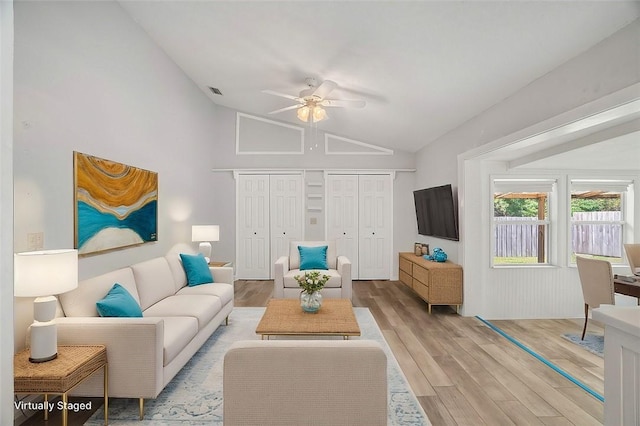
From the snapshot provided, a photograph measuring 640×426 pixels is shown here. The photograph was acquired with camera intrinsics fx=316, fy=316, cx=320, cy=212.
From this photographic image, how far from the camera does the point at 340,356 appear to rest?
1.43m

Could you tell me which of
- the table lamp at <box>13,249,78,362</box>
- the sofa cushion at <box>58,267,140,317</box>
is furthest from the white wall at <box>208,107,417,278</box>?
the table lamp at <box>13,249,78,362</box>

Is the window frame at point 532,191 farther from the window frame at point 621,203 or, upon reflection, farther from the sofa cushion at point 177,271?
the sofa cushion at point 177,271

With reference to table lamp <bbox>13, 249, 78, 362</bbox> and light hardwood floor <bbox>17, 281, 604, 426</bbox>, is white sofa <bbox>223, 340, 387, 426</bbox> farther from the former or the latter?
table lamp <bbox>13, 249, 78, 362</bbox>

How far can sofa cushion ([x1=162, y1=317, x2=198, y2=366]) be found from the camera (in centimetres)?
230

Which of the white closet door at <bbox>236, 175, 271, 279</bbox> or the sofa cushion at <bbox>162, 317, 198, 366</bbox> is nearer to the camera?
the sofa cushion at <bbox>162, 317, 198, 366</bbox>

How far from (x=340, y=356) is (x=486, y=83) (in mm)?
2912

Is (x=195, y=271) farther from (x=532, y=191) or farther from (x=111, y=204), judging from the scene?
(x=532, y=191)

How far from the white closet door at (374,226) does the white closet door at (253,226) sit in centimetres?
194

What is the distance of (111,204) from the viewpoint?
310cm

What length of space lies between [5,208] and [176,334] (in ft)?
5.68

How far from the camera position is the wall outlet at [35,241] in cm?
220

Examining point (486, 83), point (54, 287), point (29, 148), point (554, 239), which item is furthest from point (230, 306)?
point (554, 239)

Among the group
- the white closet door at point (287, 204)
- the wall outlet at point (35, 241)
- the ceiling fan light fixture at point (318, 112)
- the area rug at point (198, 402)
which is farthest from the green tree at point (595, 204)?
the wall outlet at point (35, 241)

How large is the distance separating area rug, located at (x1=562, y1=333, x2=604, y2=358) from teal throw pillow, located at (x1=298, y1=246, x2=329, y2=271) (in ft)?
10.2
